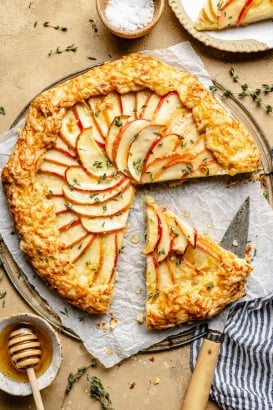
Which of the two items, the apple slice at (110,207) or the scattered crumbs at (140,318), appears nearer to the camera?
the apple slice at (110,207)

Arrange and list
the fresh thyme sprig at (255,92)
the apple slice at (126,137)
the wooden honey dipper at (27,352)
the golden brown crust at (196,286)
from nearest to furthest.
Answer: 1. the wooden honey dipper at (27,352)
2. the golden brown crust at (196,286)
3. the apple slice at (126,137)
4. the fresh thyme sprig at (255,92)

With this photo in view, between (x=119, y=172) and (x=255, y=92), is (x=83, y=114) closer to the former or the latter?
(x=119, y=172)

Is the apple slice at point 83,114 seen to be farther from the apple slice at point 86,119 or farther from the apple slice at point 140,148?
the apple slice at point 140,148

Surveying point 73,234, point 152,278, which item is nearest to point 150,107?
point 73,234

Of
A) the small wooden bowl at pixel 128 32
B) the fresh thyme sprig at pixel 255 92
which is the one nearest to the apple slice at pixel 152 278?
the fresh thyme sprig at pixel 255 92

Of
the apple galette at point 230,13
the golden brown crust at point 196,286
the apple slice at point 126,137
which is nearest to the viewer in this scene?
the golden brown crust at point 196,286

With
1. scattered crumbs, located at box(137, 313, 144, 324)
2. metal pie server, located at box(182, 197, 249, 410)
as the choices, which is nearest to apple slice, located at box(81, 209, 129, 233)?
scattered crumbs, located at box(137, 313, 144, 324)

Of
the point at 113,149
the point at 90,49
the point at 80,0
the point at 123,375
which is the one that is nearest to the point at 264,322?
the point at 123,375
